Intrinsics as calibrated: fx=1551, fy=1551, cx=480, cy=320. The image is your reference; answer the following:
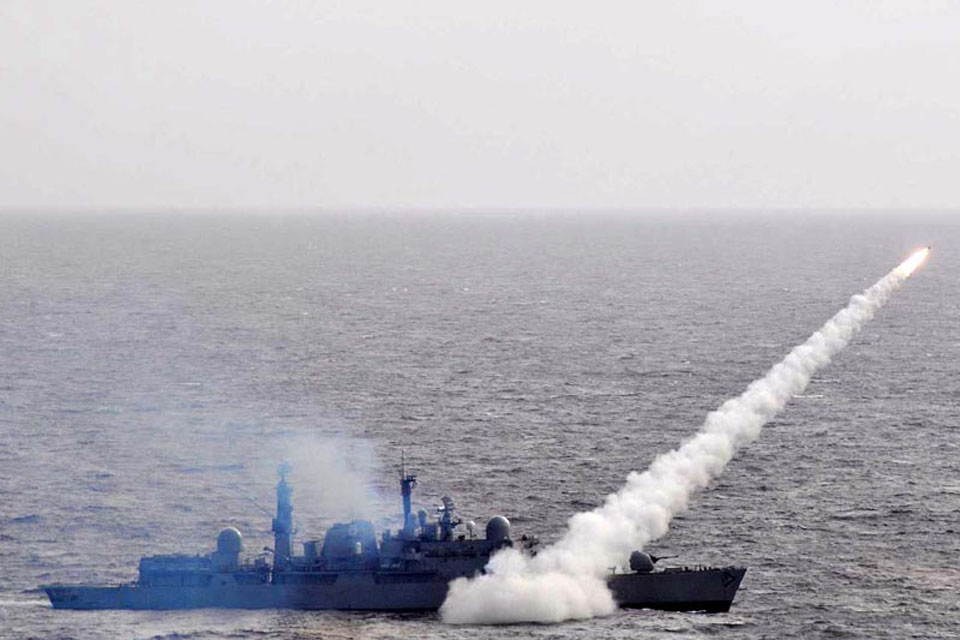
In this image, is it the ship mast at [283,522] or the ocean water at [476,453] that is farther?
the ship mast at [283,522]

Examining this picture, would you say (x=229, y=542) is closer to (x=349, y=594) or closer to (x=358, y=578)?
(x=349, y=594)

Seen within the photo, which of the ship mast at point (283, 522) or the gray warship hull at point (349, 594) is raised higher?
the ship mast at point (283, 522)

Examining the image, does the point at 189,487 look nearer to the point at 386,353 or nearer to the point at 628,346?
the point at 386,353

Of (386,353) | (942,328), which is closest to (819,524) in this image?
(386,353)

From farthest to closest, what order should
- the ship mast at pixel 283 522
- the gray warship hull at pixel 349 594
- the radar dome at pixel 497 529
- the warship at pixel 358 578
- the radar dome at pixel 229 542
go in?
the ship mast at pixel 283 522, the radar dome at pixel 229 542, the radar dome at pixel 497 529, the gray warship hull at pixel 349 594, the warship at pixel 358 578

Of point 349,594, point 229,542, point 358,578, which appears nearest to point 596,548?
point 358,578

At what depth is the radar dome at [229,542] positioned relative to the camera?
76.7 meters

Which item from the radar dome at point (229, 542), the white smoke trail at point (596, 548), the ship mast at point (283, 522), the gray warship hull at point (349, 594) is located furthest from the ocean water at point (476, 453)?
the ship mast at point (283, 522)

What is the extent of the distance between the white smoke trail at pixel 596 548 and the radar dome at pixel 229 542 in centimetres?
1074

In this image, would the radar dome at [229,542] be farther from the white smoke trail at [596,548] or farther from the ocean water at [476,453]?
the white smoke trail at [596,548]

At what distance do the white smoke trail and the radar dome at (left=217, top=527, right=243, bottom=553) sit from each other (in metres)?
10.7

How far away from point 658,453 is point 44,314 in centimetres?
11276

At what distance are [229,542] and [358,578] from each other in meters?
6.74

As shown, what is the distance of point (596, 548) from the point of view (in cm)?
7894
